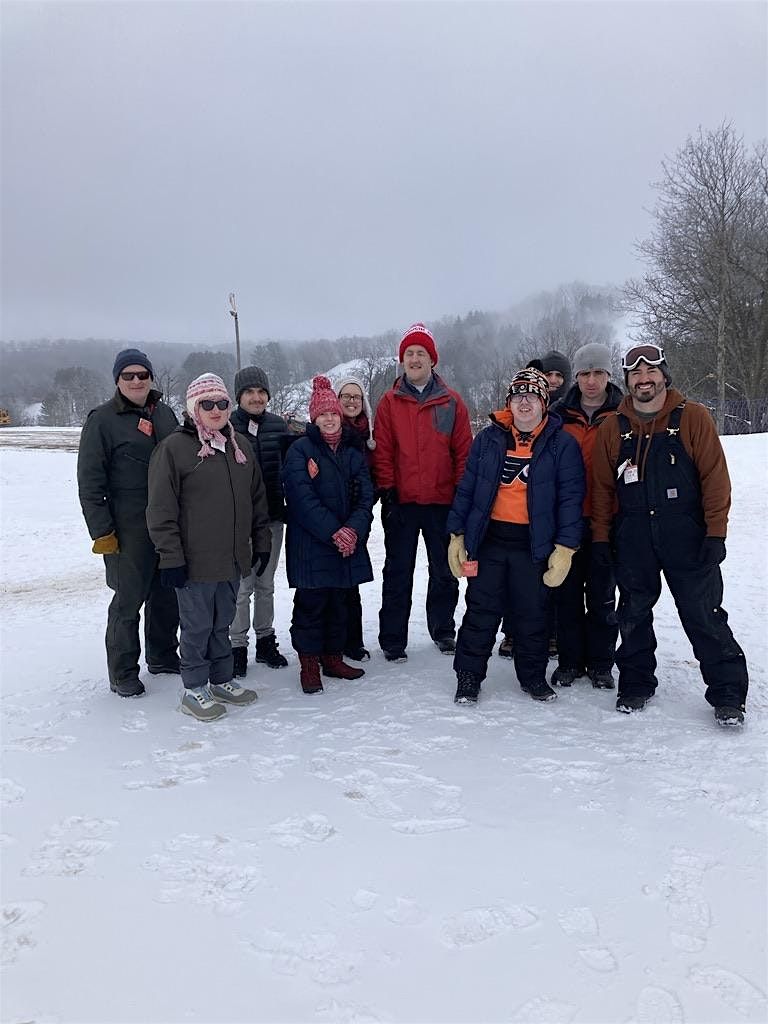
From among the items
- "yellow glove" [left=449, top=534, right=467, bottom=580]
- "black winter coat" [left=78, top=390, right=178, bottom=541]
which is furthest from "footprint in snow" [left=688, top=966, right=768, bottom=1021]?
"black winter coat" [left=78, top=390, right=178, bottom=541]

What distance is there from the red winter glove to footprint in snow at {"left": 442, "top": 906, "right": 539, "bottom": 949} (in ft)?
7.68

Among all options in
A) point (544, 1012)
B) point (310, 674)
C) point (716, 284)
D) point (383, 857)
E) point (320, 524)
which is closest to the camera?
point (544, 1012)

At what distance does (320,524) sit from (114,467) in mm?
1400

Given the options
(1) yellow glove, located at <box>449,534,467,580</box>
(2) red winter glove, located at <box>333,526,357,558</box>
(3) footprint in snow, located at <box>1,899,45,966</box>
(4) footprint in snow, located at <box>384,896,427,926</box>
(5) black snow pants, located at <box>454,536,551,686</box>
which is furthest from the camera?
(2) red winter glove, located at <box>333,526,357,558</box>

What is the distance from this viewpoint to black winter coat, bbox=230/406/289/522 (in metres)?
4.65

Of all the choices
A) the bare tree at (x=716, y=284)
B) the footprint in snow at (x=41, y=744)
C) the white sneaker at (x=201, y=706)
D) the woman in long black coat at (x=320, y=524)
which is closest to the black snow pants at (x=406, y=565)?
the woman in long black coat at (x=320, y=524)

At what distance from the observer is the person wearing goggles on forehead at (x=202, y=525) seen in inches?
151

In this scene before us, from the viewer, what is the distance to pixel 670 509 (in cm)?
369

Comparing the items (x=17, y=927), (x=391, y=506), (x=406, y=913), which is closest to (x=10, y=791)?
(x=17, y=927)

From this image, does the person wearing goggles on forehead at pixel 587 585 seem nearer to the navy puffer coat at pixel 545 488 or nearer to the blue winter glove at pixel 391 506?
the navy puffer coat at pixel 545 488

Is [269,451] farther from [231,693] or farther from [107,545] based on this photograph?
[231,693]

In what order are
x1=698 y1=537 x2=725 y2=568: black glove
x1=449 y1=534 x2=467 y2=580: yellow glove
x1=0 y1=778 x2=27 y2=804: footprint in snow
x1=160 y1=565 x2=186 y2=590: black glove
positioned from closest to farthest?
1. x1=0 y1=778 x2=27 y2=804: footprint in snow
2. x1=698 y1=537 x2=725 y2=568: black glove
3. x1=160 y1=565 x2=186 y2=590: black glove
4. x1=449 y1=534 x2=467 y2=580: yellow glove

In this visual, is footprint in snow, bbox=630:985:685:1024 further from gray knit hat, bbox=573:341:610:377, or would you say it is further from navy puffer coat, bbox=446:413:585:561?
gray knit hat, bbox=573:341:610:377

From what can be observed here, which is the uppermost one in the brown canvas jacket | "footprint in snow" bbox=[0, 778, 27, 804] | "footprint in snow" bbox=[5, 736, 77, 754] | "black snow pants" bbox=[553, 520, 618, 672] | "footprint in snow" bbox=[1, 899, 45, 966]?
the brown canvas jacket
